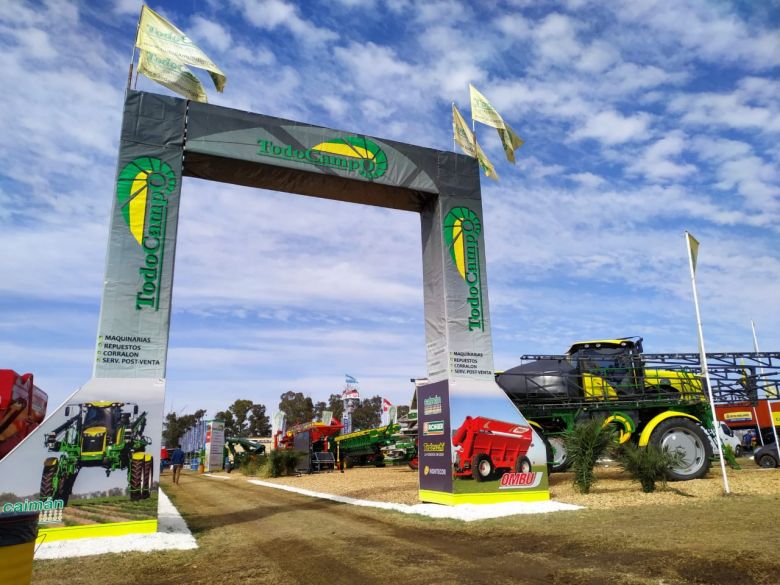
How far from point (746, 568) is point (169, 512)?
37.8 ft

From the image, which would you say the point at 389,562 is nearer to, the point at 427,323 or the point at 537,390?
the point at 427,323

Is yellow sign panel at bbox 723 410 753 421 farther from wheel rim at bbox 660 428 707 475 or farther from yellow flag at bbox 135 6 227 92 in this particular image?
yellow flag at bbox 135 6 227 92

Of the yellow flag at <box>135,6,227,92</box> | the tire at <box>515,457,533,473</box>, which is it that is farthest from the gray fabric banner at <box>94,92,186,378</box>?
the tire at <box>515,457,533,473</box>

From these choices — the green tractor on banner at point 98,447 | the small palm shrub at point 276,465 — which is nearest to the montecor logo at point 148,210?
the green tractor on banner at point 98,447

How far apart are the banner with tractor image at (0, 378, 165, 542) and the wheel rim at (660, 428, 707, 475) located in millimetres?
12620

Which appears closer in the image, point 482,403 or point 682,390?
point 482,403

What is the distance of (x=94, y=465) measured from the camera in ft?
29.9

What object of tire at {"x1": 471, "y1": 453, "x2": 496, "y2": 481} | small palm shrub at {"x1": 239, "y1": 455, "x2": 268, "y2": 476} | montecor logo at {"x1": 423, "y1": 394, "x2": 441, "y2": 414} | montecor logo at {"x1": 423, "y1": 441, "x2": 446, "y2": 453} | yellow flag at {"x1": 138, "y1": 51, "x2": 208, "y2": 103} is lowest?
small palm shrub at {"x1": 239, "y1": 455, "x2": 268, "y2": 476}

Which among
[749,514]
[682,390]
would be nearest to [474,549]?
[749,514]

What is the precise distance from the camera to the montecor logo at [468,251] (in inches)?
527

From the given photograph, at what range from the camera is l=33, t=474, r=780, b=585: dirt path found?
5781 mm

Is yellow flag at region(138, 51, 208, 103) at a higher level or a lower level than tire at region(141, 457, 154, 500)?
higher

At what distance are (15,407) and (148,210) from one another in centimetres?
466

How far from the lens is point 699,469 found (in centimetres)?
1436
